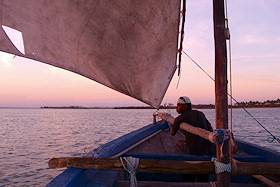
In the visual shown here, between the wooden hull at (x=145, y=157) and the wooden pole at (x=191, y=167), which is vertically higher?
the wooden pole at (x=191, y=167)

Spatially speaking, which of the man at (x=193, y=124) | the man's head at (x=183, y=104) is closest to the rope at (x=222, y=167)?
the man at (x=193, y=124)

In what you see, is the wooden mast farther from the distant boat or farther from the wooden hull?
the wooden hull

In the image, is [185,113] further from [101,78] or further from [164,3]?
[164,3]

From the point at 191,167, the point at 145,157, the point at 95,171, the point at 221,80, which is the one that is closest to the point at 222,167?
the point at 191,167

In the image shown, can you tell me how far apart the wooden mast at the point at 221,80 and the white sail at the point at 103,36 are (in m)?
1.39

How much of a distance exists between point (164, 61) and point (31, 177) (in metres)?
8.26

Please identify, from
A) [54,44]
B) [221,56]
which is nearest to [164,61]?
[221,56]

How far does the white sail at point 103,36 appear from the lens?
2443 millimetres

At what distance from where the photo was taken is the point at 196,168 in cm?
249

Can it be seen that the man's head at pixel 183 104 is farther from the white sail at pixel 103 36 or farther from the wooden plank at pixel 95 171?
the wooden plank at pixel 95 171

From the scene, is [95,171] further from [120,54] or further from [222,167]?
[120,54]

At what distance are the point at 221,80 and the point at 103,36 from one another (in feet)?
6.42

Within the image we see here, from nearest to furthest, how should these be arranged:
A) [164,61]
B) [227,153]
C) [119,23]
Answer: [227,153] → [119,23] → [164,61]

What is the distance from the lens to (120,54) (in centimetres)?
383
